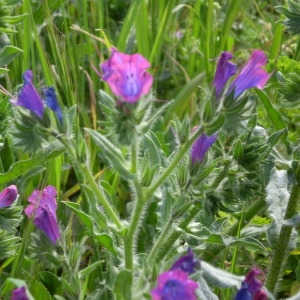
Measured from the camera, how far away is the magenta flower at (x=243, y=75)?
1.32 meters

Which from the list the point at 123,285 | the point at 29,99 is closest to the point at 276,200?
the point at 123,285

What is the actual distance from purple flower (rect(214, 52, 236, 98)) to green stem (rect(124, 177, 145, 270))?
0.25 metres

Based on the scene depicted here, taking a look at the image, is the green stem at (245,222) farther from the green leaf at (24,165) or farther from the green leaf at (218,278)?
the green leaf at (24,165)

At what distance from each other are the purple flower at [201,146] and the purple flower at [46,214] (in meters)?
0.32

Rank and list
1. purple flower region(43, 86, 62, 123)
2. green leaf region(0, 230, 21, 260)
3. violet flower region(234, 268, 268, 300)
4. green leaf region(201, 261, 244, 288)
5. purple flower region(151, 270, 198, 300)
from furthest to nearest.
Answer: green leaf region(0, 230, 21, 260)
green leaf region(201, 261, 244, 288)
purple flower region(43, 86, 62, 123)
violet flower region(234, 268, 268, 300)
purple flower region(151, 270, 198, 300)

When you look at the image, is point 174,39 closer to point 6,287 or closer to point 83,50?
point 83,50

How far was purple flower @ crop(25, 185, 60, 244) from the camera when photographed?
Answer: 1.39 meters

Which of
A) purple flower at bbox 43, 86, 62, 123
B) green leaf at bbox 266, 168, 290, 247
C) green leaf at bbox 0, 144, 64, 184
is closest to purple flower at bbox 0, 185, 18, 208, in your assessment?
green leaf at bbox 0, 144, 64, 184

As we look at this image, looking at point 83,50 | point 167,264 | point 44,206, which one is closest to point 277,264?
point 167,264

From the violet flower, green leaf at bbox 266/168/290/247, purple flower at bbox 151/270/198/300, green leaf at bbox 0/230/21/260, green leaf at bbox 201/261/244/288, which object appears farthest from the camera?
green leaf at bbox 266/168/290/247

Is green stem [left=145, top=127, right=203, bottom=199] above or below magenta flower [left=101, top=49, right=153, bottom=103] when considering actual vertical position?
below

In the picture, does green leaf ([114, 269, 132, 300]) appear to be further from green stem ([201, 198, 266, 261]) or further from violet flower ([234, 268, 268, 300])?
green stem ([201, 198, 266, 261])

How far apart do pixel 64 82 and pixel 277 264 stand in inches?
31.1

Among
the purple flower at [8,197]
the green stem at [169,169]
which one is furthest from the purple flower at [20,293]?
the purple flower at [8,197]
